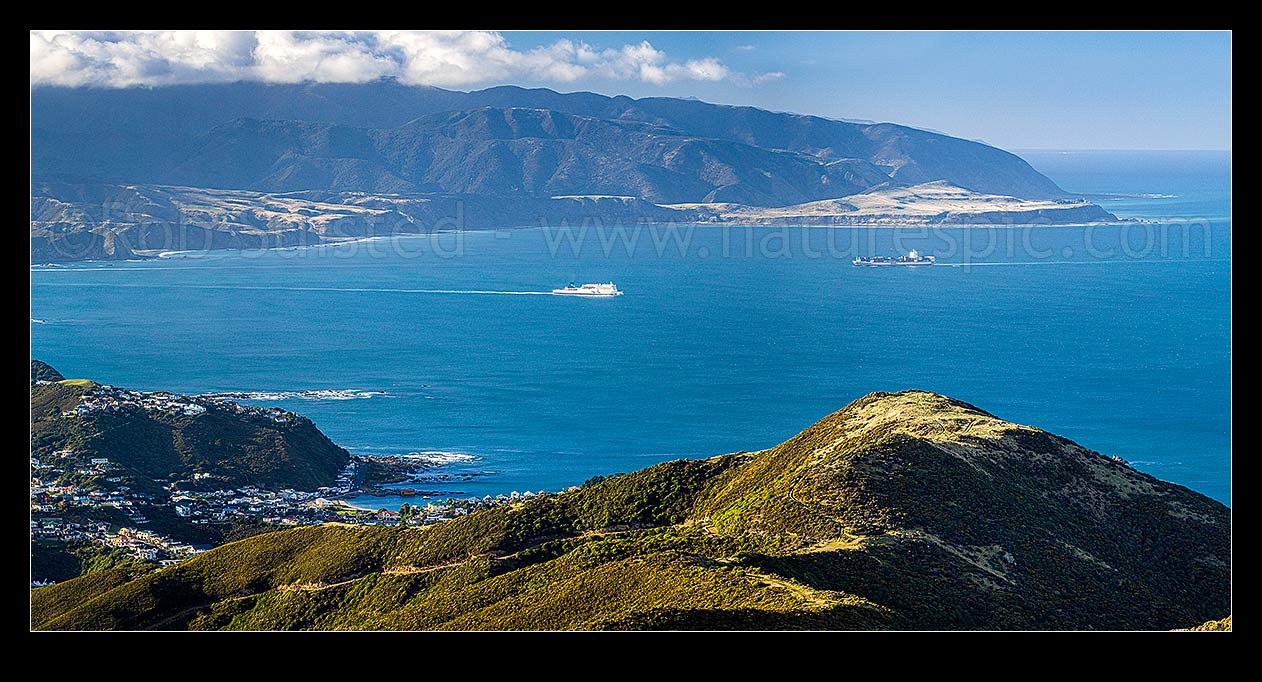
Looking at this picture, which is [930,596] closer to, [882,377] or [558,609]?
[558,609]

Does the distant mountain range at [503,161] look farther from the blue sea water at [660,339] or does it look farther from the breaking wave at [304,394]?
the breaking wave at [304,394]

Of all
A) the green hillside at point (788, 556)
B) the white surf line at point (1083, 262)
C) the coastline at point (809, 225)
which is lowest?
the green hillside at point (788, 556)

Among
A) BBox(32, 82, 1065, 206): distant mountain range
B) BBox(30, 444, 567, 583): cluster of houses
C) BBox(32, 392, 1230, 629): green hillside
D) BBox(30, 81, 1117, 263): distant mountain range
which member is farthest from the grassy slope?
BBox(32, 82, 1065, 206): distant mountain range

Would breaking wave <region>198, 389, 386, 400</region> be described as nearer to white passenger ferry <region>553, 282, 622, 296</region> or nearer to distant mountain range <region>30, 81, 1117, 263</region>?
white passenger ferry <region>553, 282, 622, 296</region>

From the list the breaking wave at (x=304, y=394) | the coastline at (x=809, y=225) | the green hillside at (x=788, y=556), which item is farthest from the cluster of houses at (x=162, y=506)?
the coastline at (x=809, y=225)

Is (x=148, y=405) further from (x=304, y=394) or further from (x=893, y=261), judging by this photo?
(x=893, y=261)
